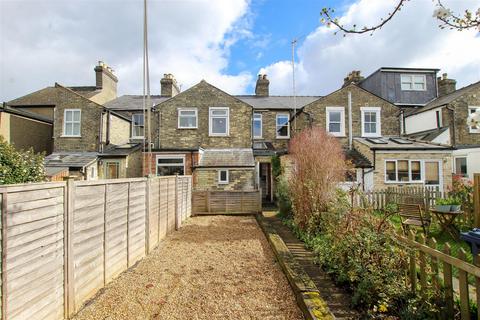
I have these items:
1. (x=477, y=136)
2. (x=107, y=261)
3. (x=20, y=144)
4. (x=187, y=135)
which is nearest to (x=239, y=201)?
(x=187, y=135)

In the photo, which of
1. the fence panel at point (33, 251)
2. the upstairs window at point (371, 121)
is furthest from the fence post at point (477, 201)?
the upstairs window at point (371, 121)

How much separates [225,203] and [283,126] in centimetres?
1008

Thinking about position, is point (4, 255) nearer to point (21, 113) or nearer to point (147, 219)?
point (147, 219)

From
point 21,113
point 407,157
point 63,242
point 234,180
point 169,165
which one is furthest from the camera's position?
point 21,113

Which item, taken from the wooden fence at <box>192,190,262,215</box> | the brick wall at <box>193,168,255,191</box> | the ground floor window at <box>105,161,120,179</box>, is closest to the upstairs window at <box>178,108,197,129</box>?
the brick wall at <box>193,168,255,191</box>

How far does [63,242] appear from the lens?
3631 millimetres

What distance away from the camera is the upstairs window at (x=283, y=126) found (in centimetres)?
2130

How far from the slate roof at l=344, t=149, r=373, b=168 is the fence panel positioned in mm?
14492

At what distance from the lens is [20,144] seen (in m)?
17.7

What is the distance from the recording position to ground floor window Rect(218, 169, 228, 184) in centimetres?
1658

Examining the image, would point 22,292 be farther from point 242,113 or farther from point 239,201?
point 242,113

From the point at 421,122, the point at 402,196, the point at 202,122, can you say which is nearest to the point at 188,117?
the point at 202,122

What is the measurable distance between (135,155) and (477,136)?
23.0 m

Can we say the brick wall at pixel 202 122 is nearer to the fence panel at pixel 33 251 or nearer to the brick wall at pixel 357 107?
the brick wall at pixel 357 107
